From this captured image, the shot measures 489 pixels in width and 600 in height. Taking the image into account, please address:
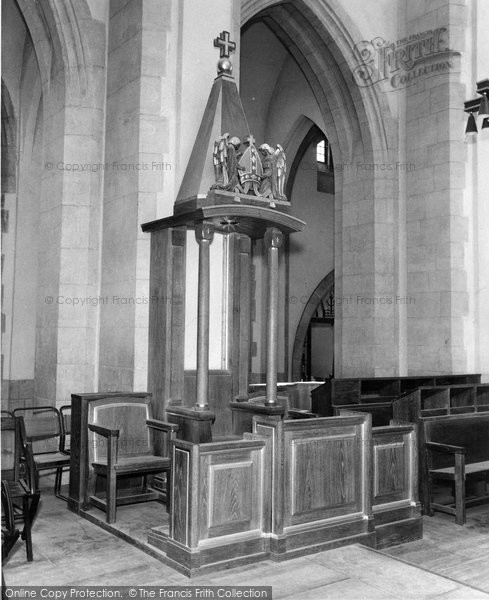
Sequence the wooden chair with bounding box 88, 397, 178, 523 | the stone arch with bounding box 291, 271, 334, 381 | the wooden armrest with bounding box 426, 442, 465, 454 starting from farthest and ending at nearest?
the stone arch with bounding box 291, 271, 334, 381
the wooden armrest with bounding box 426, 442, 465, 454
the wooden chair with bounding box 88, 397, 178, 523

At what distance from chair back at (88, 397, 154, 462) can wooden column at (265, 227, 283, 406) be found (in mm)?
1108

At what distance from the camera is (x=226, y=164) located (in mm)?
5652

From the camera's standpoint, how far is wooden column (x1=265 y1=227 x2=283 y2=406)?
18.5ft

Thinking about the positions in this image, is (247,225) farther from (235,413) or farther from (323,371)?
(323,371)

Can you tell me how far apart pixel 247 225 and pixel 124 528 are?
8.73ft

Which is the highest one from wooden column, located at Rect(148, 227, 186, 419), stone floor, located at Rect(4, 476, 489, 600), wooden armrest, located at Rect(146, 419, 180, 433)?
wooden column, located at Rect(148, 227, 186, 419)

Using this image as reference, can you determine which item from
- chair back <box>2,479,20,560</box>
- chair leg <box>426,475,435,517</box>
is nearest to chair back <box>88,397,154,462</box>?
chair back <box>2,479,20,560</box>

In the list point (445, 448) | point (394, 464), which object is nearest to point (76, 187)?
point (394, 464)

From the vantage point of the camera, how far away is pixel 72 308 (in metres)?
7.24

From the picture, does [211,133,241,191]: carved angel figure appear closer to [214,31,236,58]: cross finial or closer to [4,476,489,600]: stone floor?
[214,31,236,58]: cross finial

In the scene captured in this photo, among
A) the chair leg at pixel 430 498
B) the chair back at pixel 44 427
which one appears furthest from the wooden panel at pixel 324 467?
the chair back at pixel 44 427

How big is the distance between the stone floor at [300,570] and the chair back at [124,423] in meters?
0.73

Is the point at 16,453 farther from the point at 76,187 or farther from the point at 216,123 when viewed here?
the point at 76,187

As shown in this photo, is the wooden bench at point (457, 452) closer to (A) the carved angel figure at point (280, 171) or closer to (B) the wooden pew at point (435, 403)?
(B) the wooden pew at point (435, 403)
